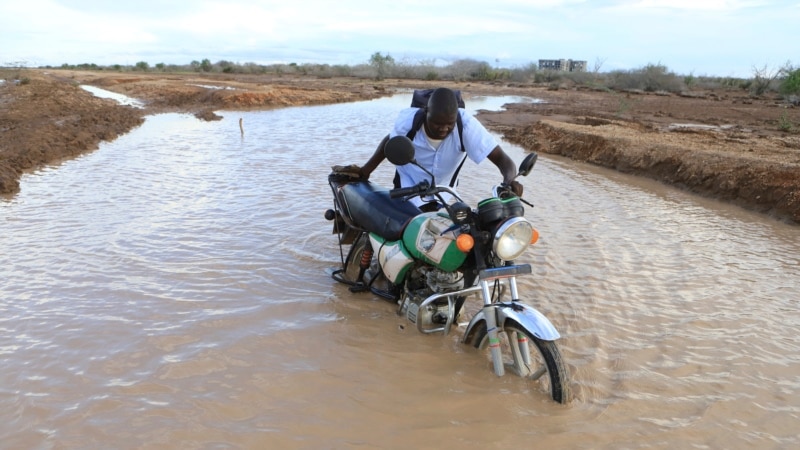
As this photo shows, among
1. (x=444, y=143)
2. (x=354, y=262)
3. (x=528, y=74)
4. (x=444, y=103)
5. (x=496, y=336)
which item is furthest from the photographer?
(x=528, y=74)

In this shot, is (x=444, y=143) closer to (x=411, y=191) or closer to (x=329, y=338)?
(x=411, y=191)

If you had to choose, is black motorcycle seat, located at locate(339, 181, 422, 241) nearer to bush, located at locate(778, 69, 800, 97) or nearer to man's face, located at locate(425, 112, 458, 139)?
man's face, located at locate(425, 112, 458, 139)

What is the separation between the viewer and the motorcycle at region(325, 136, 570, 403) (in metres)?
2.95

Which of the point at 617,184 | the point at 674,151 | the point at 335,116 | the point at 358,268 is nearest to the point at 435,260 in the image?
the point at 358,268

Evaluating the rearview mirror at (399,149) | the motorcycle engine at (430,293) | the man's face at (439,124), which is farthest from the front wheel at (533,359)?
the man's face at (439,124)

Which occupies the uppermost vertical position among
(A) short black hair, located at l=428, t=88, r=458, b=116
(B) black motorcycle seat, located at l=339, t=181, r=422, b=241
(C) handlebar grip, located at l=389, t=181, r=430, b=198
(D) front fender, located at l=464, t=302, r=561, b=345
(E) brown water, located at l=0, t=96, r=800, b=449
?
(A) short black hair, located at l=428, t=88, r=458, b=116

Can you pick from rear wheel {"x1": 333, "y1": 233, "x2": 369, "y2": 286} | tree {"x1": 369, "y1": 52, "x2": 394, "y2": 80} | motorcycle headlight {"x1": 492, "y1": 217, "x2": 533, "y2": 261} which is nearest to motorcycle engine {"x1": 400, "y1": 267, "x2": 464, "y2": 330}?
motorcycle headlight {"x1": 492, "y1": 217, "x2": 533, "y2": 261}

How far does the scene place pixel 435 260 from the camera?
3273 millimetres

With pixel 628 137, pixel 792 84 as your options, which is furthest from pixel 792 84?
pixel 628 137

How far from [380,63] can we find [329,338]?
6316cm

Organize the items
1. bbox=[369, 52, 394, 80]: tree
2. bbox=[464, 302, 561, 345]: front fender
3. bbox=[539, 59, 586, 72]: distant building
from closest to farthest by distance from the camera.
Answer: bbox=[464, 302, 561, 345]: front fender < bbox=[369, 52, 394, 80]: tree < bbox=[539, 59, 586, 72]: distant building

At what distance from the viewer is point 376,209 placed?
13.2 feet

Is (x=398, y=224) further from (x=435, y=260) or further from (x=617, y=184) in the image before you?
(x=617, y=184)

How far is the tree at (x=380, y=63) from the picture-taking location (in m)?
62.5
